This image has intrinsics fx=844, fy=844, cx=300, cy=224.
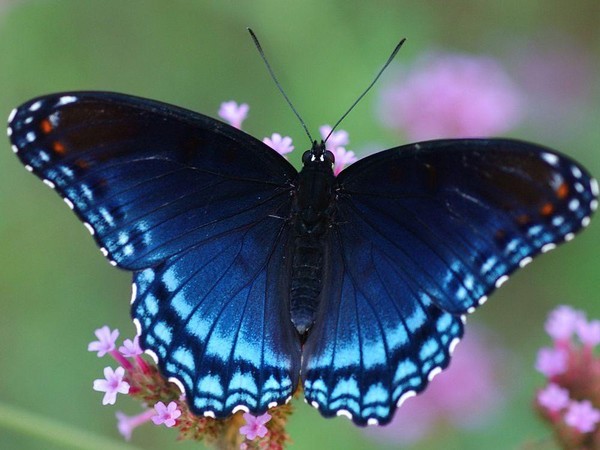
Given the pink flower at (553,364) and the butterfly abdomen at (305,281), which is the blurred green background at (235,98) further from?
the butterfly abdomen at (305,281)

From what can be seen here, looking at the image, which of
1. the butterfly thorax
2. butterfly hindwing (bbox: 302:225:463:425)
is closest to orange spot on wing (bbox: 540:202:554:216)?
butterfly hindwing (bbox: 302:225:463:425)

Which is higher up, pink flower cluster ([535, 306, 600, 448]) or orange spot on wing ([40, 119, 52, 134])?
orange spot on wing ([40, 119, 52, 134])

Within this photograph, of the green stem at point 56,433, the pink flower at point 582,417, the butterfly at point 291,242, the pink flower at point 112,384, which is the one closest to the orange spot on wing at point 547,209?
the butterfly at point 291,242

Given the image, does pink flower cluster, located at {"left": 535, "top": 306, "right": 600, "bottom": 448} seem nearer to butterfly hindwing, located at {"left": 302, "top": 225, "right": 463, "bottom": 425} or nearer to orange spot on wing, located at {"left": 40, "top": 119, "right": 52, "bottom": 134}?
butterfly hindwing, located at {"left": 302, "top": 225, "right": 463, "bottom": 425}

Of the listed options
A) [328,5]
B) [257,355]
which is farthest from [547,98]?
[257,355]

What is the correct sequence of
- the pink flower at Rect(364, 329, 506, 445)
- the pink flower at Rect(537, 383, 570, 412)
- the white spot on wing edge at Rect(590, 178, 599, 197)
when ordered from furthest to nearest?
1. the pink flower at Rect(364, 329, 506, 445)
2. the pink flower at Rect(537, 383, 570, 412)
3. the white spot on wing edge at Rect(590, 178, 599, 197)

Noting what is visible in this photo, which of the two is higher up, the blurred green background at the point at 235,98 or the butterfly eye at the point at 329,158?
the blurred green background at the point at 235,98

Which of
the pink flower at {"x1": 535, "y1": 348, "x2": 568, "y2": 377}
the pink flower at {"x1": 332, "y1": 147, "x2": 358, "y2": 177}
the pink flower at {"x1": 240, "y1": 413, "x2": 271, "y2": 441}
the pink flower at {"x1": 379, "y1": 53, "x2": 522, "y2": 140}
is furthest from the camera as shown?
the pink flower at {"x1": 379, "y1": 53, "x2": 522, "y2": 140}
